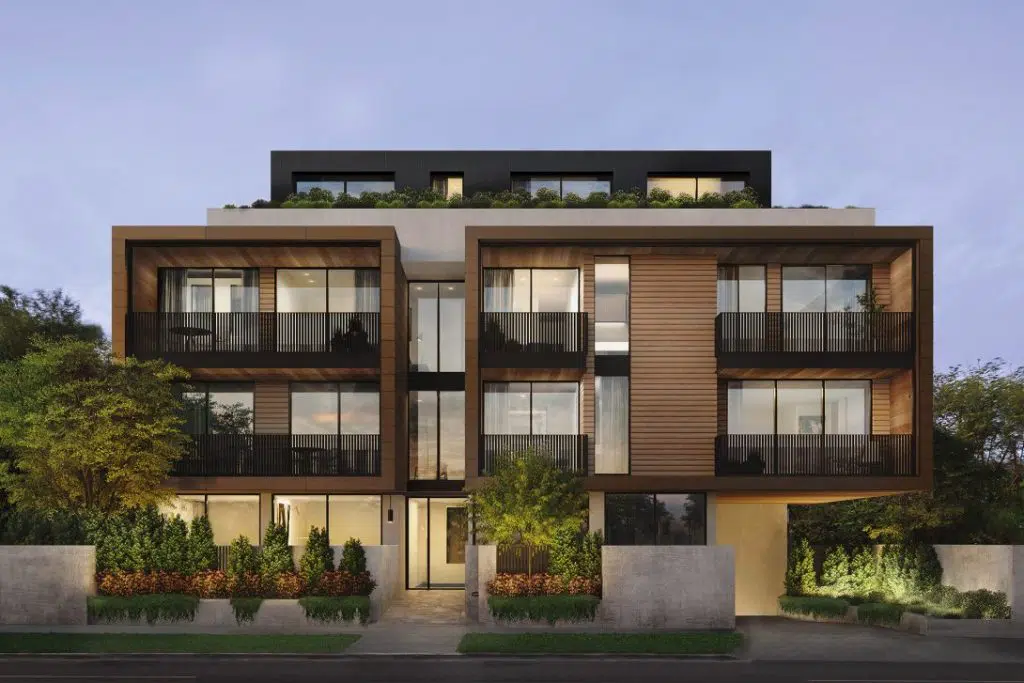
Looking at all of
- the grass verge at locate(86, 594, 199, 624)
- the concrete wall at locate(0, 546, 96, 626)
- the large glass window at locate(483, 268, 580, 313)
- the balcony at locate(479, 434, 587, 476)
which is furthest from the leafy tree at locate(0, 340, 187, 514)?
the large glass window at locate(483, 268, 580, 313)

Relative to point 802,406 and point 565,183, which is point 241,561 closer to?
point 802,406

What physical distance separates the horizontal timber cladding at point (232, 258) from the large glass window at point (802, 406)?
11884mm

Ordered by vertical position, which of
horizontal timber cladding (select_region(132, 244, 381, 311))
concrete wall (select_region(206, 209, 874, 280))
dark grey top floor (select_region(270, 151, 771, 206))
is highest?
dark grey top floor (select_region(270, 151, 771, 206))

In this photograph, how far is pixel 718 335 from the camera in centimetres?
2556

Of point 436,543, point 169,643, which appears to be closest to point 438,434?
point 436,543

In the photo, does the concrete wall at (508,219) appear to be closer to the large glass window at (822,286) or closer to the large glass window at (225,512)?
the large glass window at (822,286)

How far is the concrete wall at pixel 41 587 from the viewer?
2186 centimetres

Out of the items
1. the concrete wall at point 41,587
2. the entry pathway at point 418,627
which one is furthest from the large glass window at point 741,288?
the concrete wall at point 41,587

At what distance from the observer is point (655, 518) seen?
26.2 meters

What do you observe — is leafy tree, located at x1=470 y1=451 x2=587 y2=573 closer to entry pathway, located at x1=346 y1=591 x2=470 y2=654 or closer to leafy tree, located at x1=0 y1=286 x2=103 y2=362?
entry pathway, located at x1=346 y1=591 x2=470 y2=654

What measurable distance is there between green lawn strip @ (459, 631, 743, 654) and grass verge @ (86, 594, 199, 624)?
22.6 ft

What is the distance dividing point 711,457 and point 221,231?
15.3 meters

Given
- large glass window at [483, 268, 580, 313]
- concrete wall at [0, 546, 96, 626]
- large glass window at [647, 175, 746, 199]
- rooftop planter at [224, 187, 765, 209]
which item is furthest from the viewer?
large glass window at [647, 175, 746, 199]

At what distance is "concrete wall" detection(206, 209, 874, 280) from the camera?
1135 inches
